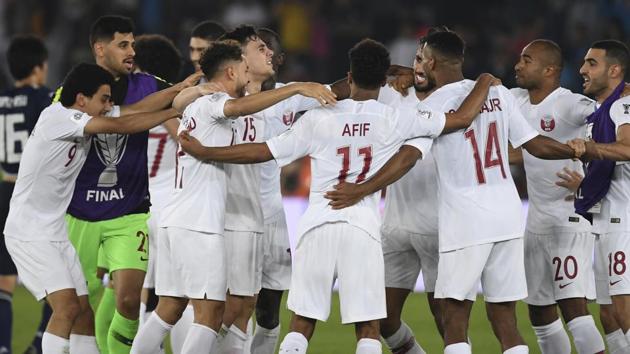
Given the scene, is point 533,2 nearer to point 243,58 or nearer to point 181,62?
point 181,62

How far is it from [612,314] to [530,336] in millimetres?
3121

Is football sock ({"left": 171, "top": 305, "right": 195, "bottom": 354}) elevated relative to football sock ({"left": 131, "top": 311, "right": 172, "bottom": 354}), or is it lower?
lower

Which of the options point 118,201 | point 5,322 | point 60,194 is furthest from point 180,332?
point 5,322

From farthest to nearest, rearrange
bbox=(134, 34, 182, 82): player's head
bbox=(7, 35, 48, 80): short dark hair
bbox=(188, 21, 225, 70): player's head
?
bbox=(7, 35, 48, 80): short dark hair
bbox=(188, 21, 225, 70): player's head
bbox=(134, 34, 182, 82): player's head

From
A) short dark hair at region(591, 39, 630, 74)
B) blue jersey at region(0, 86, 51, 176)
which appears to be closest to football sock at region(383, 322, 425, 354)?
short dark hair at region(591, 39, 630, 74)

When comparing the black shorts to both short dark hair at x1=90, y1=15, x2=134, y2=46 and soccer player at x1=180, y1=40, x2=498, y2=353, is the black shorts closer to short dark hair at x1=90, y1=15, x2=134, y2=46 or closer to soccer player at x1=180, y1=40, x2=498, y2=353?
short dark hair at x1=90, y1=15, x2=134, y2=46

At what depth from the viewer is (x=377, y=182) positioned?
25.1 ft

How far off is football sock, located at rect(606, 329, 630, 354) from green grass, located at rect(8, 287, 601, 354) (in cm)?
212

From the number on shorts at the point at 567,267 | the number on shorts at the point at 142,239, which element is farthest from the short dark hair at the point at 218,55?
the number on shorts at the point at 567,267

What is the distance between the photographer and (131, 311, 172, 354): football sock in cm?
797

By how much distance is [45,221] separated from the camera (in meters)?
8.21

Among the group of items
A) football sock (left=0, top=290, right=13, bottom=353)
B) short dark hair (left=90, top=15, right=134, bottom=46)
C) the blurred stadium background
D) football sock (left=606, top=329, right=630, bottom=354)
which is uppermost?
the blurred stadium background

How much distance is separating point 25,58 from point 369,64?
4275 mm

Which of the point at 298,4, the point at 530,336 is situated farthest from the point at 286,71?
the point at 530,336
